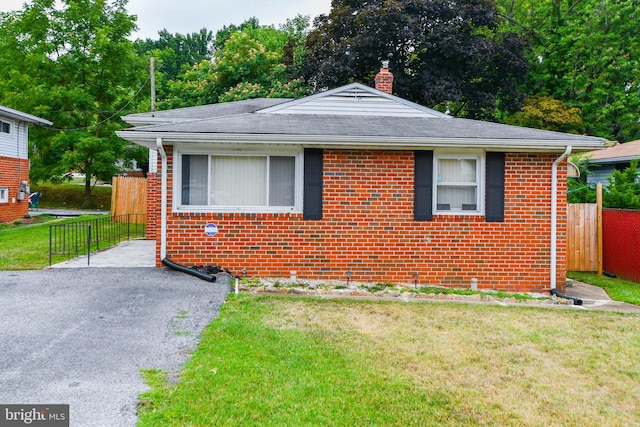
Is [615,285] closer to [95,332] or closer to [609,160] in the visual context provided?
[609,160]

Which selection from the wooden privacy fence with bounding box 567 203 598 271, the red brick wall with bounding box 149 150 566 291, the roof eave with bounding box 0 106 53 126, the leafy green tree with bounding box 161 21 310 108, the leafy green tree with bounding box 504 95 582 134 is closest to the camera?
the red brick wall with bounding box 149 150 566 291

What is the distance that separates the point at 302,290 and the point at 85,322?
320cm

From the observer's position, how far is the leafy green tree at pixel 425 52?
70.8 ft

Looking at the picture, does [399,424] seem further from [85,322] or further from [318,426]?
[85,322]

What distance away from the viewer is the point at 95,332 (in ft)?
17.0

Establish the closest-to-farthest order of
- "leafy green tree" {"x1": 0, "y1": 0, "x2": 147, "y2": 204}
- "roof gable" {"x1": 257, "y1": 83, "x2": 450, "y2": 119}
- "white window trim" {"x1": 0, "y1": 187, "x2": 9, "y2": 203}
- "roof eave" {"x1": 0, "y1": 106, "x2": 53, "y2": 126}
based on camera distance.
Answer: "roof gable" {"x1": 257, "y1": 83, "x2": 450, "y2": 119}, "roof eave" {"x1": 0, "y1": 106, "x2": 53, "y2": 126}, "white window trim" {"x1": 0, "y1": 187, "x2": 9, "y2": 203}, "leafy green tree" {"x1": 0, "y1": 0, "x2": 147, "y2": 204}

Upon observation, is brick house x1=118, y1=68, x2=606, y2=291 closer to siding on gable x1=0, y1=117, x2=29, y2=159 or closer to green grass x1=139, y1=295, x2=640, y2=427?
green grass x1=139, y1=295, x2=640, y2=427

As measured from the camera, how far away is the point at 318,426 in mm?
3312

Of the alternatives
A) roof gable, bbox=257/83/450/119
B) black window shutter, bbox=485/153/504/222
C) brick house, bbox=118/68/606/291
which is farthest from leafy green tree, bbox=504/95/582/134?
black window shutter, bbox=485/153/504/222

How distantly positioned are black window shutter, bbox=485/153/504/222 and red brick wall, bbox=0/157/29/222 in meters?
18.1

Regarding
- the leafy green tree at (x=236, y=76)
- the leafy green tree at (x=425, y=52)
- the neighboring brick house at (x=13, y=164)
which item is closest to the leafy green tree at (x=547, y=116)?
the leafy green tree at (x=425, y=52)

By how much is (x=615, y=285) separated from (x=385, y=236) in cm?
525

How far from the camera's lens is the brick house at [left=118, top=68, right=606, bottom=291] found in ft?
27.2

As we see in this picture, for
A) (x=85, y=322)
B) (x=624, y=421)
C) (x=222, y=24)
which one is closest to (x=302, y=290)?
(x=85, y=322)
